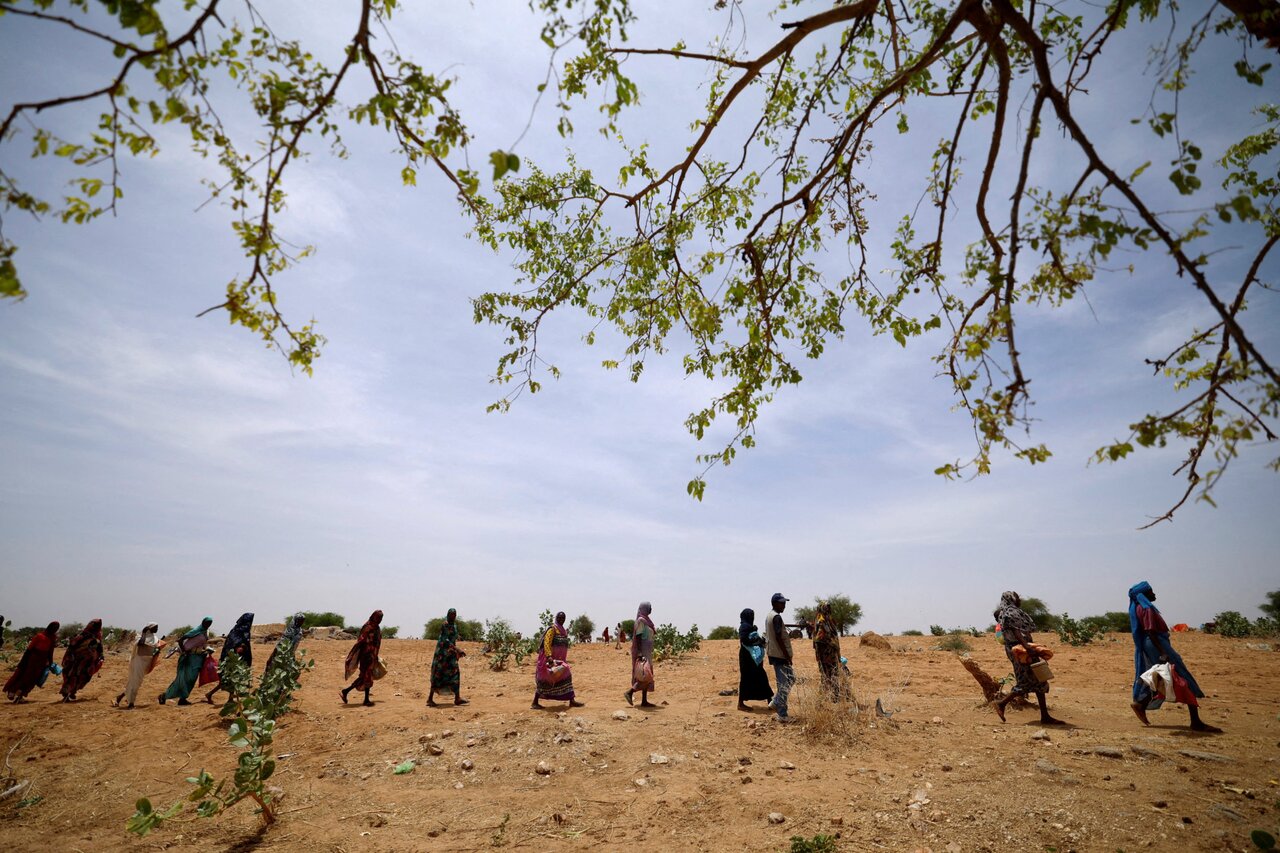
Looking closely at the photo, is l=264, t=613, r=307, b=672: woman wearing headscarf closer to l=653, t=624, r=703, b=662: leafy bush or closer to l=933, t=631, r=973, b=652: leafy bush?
l=653, t=624, r=703, b=662: leafy bush

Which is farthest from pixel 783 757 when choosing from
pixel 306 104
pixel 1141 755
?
pixel 306 104

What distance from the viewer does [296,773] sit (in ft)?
24.3

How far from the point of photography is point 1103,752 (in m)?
6.45

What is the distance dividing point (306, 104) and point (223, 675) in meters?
9.97

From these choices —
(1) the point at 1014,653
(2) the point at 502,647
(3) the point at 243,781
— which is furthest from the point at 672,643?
(3) the point at 243,781

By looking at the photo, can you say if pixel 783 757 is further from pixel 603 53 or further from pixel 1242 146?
pixel 1242 146

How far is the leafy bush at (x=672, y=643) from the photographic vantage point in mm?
17812

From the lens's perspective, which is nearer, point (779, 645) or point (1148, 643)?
point (1148, 643)

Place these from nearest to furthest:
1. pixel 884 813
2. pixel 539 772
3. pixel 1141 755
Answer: pixel 884 813
pixel 1141 755
pixel 539 772

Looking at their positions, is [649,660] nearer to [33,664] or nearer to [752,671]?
[752,671]

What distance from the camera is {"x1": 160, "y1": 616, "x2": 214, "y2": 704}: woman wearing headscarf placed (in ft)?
38.1

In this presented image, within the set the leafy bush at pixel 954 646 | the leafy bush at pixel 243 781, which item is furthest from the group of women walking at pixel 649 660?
the leafy bush at pixel 954 646

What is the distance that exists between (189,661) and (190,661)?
0.02 m

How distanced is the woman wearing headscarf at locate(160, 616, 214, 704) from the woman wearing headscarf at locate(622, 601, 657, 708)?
875 centimetres
